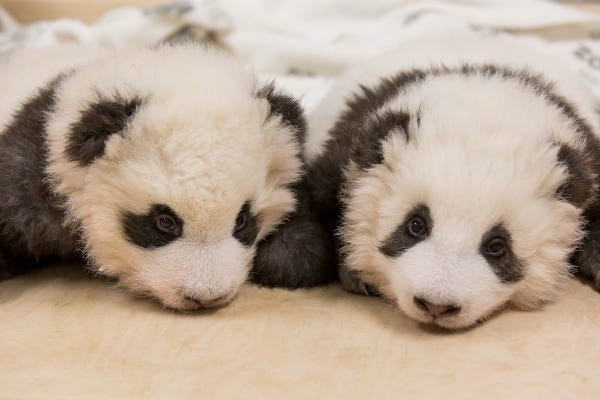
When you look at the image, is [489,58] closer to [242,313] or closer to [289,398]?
[242,313]

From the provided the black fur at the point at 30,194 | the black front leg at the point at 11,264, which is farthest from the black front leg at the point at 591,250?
the black front leg at the point at 11,264

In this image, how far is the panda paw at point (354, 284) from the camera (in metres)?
2.47

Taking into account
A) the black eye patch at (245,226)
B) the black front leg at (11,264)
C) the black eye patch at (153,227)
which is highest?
the black eye patch at (245,226)

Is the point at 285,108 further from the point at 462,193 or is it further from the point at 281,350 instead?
the point at 281,350

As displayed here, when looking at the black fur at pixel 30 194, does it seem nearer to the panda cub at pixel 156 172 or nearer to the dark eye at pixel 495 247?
the panda cub at pixel 156 172

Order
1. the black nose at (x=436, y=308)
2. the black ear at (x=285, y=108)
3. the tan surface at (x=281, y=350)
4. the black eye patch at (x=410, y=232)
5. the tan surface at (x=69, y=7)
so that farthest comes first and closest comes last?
1. the tan surface at (x=69, y=7)
2. the black ear at (x=285, y=108)
3. the black eye patch at (x=410, y=232)
4. the black nose at (x=436, y=308)
5. the tan surface at (x=281, y=350)

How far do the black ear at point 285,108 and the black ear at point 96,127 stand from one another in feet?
1.55

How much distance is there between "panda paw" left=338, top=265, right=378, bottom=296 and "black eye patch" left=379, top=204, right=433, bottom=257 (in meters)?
0.28

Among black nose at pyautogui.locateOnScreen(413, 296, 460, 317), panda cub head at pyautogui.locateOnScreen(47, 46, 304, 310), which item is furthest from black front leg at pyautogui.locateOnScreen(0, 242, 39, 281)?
black nose at pyautogui.locateOnScreen(413, 296, 460, 317)

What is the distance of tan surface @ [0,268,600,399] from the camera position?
72.5 inches

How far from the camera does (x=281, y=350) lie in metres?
2.05

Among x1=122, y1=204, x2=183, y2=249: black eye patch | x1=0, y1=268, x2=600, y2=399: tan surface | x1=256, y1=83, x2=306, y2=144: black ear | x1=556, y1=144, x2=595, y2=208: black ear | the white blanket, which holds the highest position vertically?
the white blanket

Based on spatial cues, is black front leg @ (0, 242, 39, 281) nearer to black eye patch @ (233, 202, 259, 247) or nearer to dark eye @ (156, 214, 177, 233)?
dark eye @ (156, 214, 177, 233)

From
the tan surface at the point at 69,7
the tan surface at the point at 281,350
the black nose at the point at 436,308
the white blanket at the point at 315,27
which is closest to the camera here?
the tan surface at the point at 281,350
